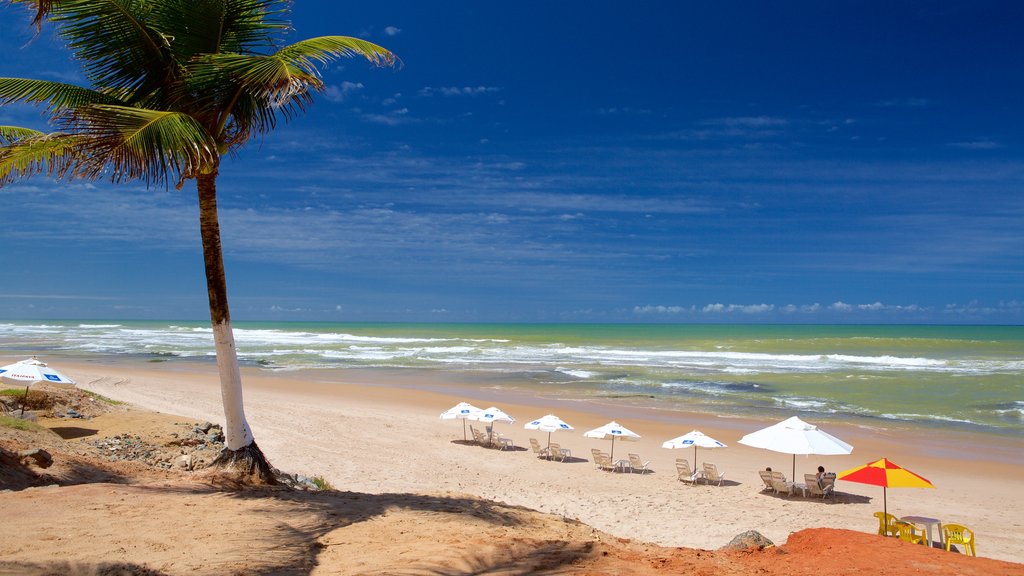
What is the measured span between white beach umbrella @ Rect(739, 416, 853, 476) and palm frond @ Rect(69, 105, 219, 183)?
10.5m

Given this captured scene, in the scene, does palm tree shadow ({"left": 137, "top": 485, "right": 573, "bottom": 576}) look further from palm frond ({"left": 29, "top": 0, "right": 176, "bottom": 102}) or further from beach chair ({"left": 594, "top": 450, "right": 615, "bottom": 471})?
beach chair ({"left": 594, "top": 450, "right": 615, "bottom": 471})

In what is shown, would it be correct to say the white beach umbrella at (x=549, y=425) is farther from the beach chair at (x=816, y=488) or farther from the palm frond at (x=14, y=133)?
the palm frond at (x=14, y=133)

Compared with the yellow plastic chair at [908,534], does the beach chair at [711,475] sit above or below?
below

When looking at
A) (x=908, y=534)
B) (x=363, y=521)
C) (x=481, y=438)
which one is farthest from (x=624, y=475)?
(x=363, y=521)

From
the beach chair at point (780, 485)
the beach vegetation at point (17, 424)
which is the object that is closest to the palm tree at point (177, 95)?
the beach vegetation at point (17, 424)

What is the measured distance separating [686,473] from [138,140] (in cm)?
1131

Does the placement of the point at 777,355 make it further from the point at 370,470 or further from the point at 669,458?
the point at 370,470

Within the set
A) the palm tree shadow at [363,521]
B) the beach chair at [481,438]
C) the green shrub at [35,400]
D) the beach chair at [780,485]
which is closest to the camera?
the palm tree shadow at [363,521]

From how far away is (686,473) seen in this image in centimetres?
1343

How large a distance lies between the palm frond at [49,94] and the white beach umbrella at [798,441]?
1165cm

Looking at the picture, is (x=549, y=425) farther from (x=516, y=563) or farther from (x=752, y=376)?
(x=752, y=376)

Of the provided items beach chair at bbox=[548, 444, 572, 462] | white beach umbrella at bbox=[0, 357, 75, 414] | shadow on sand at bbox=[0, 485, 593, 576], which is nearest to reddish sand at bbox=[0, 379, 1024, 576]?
shadow on sand at bbox=[0, 485, 593, 576]

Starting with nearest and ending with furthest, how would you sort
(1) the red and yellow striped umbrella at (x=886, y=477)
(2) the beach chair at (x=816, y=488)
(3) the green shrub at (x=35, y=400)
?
1. (1) the red and yellow striped umbrella at (x=886, y=477)
2. (2) the beach chair at (x=816, y=488)
3. (3) the green shrub at (x=35, y=400)

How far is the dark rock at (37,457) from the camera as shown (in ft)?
27.0
